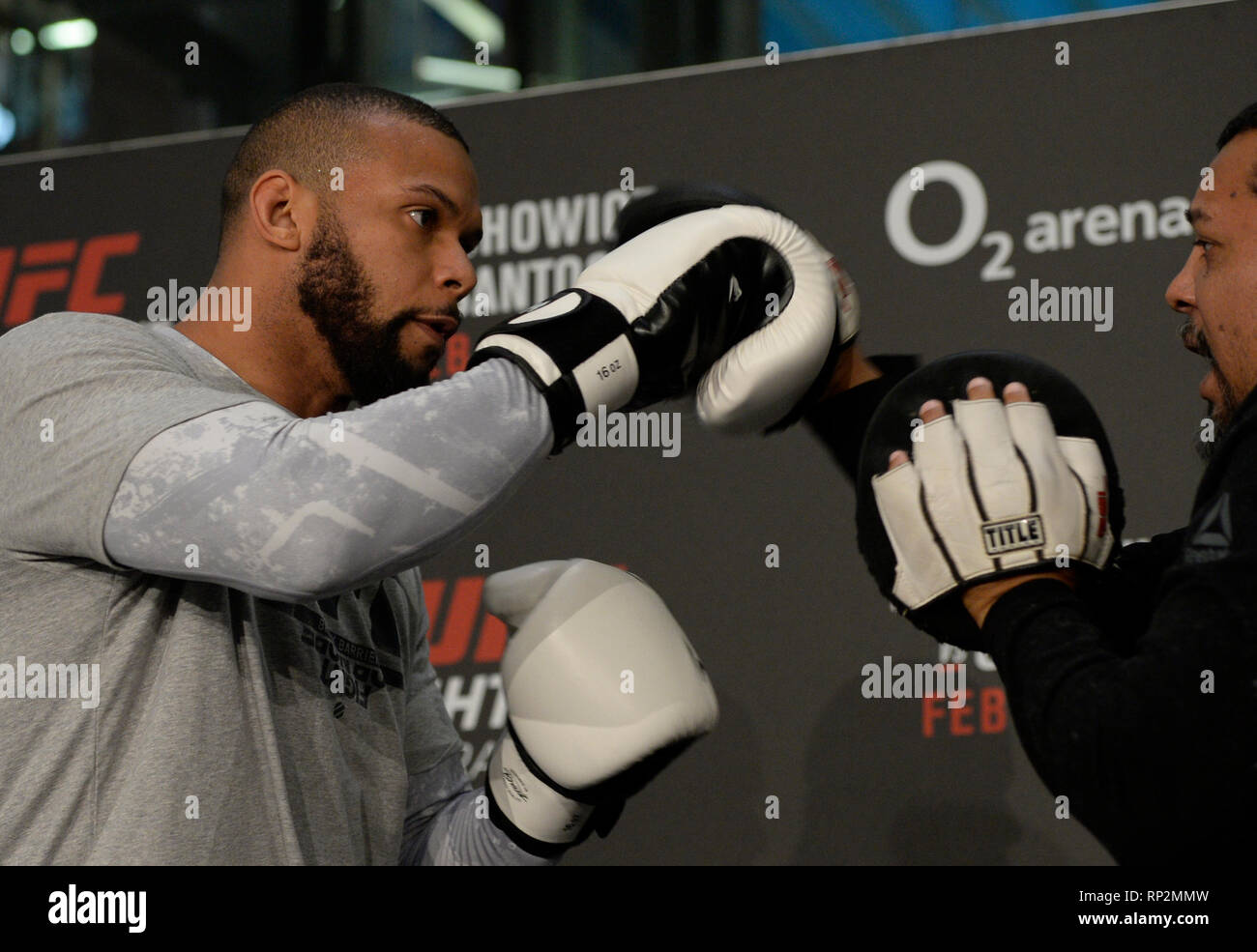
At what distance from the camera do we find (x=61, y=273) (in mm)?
2578

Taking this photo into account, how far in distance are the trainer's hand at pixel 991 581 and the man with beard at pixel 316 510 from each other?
207 millimetres

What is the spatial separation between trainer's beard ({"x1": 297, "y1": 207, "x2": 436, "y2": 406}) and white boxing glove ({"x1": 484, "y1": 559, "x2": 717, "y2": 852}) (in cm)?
30

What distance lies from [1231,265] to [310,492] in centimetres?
80

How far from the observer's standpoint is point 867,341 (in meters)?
2.02

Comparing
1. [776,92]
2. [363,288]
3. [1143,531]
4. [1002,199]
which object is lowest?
[1143,531]

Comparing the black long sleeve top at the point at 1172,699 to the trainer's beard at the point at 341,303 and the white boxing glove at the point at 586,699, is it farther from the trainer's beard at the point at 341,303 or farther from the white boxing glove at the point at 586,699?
the trainer's beard at the point at 341,303

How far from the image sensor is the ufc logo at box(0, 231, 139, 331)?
2.54m

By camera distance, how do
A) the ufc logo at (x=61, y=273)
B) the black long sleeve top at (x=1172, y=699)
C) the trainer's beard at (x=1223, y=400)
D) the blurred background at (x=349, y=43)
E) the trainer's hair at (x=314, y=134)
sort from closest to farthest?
the black long sleeve top at (x=1172, y=699) → the trainer's beard at (x=1223, y=400) → the trainer's hair at (x=314, y=134) → the ufc logo at (x=61, y=273) → the blurred background at (x=349, y=43)

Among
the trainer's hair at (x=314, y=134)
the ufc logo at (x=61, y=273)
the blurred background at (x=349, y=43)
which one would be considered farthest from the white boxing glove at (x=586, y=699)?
the ufc logo at (x=61, y=273)

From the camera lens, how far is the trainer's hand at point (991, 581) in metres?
1.03
